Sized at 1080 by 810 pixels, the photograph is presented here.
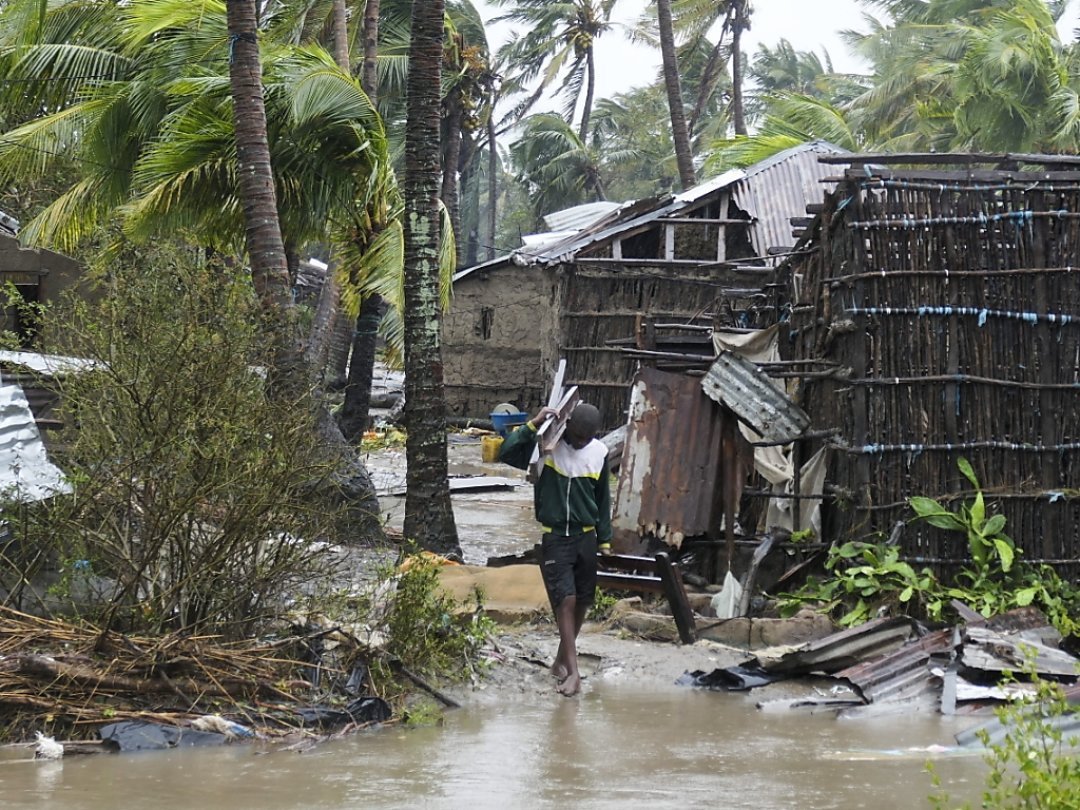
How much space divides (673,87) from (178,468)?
2067 centimetres

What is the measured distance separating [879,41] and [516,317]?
2430 centimetres

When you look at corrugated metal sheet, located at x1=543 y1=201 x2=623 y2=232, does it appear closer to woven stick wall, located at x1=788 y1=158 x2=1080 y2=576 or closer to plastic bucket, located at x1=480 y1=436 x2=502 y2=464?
plastic bucket, located at x1=480 y1=436 x2=502 y2=464

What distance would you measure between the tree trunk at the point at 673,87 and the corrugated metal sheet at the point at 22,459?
19.2 m

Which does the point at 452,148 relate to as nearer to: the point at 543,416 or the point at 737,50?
the point at 737,50

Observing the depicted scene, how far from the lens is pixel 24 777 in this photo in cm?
546

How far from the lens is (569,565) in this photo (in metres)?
7.77

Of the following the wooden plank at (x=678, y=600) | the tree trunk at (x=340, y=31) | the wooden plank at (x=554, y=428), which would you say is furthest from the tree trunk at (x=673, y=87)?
the wooden plank at (x=554, y=428)

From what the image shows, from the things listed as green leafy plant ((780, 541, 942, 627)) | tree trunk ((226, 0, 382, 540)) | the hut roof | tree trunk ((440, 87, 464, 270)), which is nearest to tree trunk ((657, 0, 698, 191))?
the hut roof

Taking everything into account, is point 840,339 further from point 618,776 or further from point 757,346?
point 618,776

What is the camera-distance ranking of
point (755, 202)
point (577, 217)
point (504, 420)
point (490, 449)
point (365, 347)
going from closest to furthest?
point (365, 347)
point (755, 202)
point (490, 449)
point (504, 420)
point (577, 217)

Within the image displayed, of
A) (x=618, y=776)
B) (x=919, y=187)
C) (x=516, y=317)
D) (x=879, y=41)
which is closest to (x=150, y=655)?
(x=618, y=776)

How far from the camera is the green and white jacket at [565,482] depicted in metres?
7.77

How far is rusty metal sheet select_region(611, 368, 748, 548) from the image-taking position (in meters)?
9.66

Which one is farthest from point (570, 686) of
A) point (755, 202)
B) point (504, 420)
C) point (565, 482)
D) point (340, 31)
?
point (504, 420)
